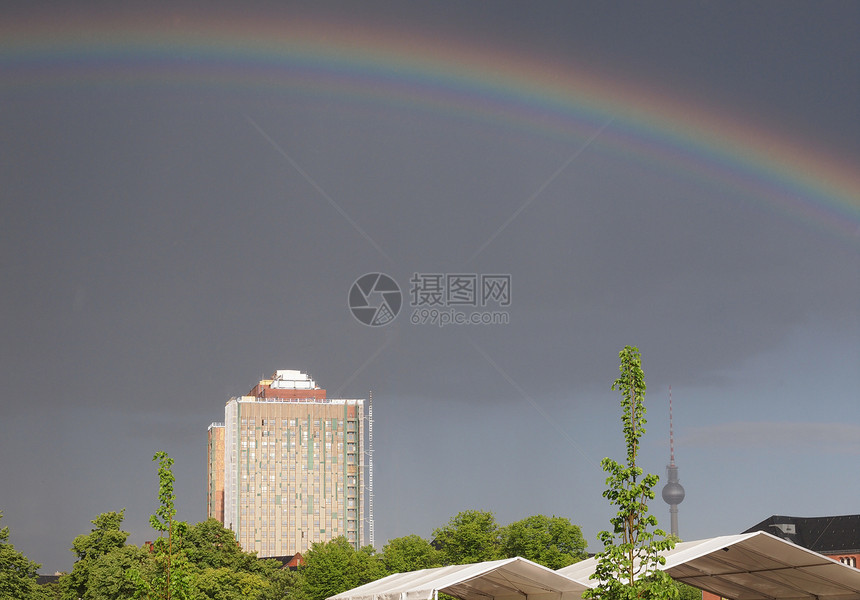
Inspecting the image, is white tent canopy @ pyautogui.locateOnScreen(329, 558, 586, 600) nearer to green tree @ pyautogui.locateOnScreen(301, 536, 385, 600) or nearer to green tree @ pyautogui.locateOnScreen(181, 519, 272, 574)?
green tree @ pyautogui.locateOnScreen(181, 519, 272, 574)

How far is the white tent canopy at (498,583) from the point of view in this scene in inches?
1457

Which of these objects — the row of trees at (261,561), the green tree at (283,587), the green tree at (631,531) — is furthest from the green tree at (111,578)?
the green tree at (631,531)

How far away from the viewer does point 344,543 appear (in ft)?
484

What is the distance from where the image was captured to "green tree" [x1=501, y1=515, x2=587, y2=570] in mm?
102375

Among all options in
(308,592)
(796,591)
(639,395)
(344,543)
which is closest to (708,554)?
(796,591)

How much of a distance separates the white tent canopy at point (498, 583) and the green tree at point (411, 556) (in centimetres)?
6565

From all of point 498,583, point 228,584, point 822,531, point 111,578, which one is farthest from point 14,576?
point 822,531

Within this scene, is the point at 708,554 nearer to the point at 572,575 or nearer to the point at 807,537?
the point at 572,575

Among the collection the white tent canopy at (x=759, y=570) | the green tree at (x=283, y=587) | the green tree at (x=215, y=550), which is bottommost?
the green tree at (x=283, y=587)

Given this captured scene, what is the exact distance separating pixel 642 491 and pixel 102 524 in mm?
60425

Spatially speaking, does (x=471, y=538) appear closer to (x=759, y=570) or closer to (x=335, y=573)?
(x=335, y=573)

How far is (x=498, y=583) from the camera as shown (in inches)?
1672

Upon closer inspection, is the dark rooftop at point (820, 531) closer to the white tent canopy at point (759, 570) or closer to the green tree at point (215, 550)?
the green tree at point (215, 550)

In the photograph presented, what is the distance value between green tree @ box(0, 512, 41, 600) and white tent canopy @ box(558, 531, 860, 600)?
133ft
